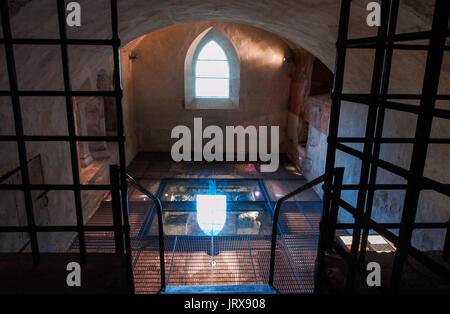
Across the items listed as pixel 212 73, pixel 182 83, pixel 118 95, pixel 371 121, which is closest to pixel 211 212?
pixel 118 95

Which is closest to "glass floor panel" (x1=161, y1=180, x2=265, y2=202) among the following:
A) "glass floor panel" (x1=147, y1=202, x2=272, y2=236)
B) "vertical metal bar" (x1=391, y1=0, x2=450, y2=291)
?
"glass floor panel" (x1=147, y1=202, x2=272, y2=236)

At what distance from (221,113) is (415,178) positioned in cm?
854

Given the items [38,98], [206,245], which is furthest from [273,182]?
[38,98]

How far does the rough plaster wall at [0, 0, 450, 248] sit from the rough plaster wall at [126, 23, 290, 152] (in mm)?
4549

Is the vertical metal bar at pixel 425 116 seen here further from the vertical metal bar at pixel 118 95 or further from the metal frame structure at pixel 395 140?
the vertical metal bar at pixel 118 95

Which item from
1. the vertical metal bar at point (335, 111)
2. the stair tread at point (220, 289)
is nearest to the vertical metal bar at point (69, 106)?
the stair tread at point (220, 289)

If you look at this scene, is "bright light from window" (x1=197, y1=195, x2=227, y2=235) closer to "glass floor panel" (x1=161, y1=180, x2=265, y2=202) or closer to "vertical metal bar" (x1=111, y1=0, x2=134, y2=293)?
"glass floor panel" (x1=161, y1=180, x2=265, y2=202)

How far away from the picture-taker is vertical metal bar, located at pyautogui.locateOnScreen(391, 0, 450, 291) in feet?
3.76

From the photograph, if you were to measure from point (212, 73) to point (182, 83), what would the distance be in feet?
3.57

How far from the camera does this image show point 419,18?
2.39 m

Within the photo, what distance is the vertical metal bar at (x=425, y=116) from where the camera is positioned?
1145mm
